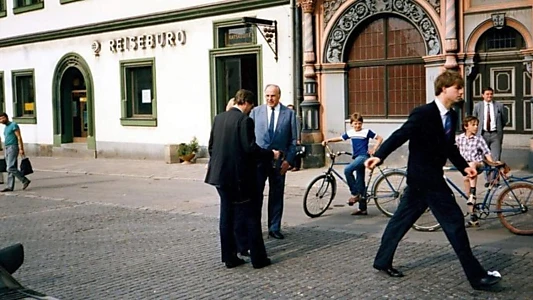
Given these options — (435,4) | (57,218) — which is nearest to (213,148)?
(57,218)

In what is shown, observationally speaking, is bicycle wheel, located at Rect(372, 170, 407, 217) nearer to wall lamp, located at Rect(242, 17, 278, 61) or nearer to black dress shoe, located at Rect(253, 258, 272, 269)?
black dress shoe, located at Rect(253, 258, 272, 269)

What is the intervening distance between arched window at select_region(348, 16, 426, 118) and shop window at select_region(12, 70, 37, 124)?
1482cm

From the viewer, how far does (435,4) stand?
51.2 ft

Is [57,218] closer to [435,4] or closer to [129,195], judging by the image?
[129,195]

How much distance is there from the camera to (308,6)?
693 inches

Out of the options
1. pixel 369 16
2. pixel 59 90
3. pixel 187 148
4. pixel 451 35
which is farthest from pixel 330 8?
pixel 59 90

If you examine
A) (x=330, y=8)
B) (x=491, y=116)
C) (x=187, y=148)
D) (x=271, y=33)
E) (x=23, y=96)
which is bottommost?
(x=187, y=148)

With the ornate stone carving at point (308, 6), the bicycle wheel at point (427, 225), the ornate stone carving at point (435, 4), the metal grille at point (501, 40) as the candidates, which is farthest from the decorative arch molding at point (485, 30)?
the bicycle wheel at point (427, 225)

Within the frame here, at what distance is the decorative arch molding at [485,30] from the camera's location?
1438 cm

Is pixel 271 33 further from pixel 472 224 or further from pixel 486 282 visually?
pixel 486 282

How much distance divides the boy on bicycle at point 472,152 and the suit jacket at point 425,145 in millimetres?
3024

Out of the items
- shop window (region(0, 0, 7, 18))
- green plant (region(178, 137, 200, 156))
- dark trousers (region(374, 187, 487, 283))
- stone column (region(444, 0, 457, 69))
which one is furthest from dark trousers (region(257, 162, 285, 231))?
shop window (region(0, 0, 7, 18))

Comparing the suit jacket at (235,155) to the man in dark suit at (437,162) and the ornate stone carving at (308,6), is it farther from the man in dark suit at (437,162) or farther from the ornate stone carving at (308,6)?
the ornate stone carving at (308,6)

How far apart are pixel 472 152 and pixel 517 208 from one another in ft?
3.36
